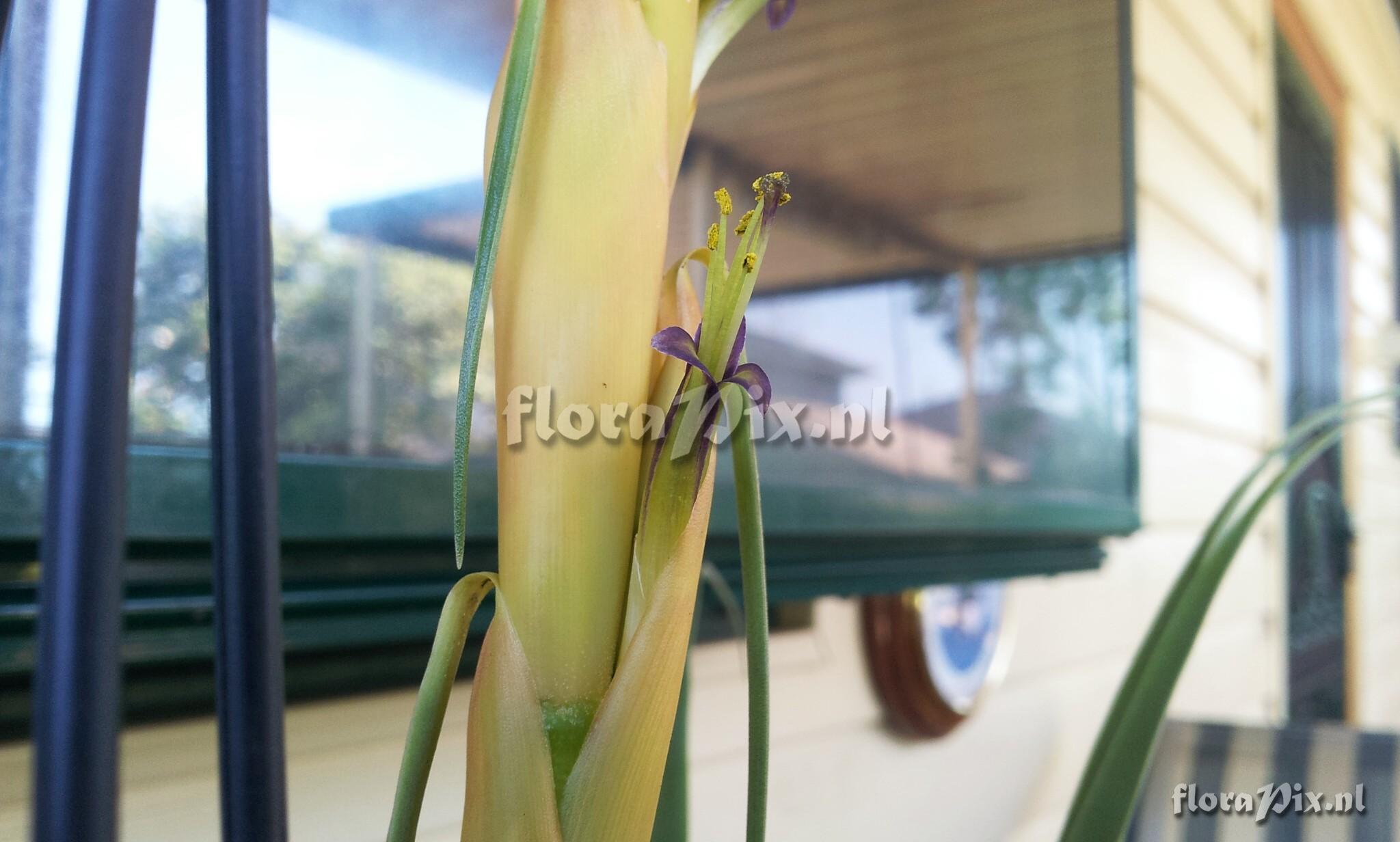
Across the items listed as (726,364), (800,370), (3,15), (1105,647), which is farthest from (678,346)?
(1105,647)

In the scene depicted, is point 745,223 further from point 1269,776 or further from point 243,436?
point 1269,776

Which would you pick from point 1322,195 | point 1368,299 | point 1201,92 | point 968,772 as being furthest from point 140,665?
point 1368,299

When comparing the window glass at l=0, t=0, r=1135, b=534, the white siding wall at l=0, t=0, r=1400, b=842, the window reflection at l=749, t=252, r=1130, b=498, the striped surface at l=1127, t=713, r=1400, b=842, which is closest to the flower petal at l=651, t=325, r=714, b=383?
the window glass at l=0, t=0, r=1135, b=534

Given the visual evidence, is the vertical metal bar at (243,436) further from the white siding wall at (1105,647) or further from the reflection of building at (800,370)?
the reflection of building at (800,370)

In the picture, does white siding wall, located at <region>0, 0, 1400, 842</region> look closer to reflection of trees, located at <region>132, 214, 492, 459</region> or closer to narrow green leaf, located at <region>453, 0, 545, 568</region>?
reflection of trees, located at <region>132, 214, 492, 459</region>

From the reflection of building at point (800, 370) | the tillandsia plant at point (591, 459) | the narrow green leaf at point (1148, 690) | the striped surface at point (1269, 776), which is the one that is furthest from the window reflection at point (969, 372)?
the tillandsia plant at point (591, 459)

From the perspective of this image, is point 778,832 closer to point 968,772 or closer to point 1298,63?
point 968,772
